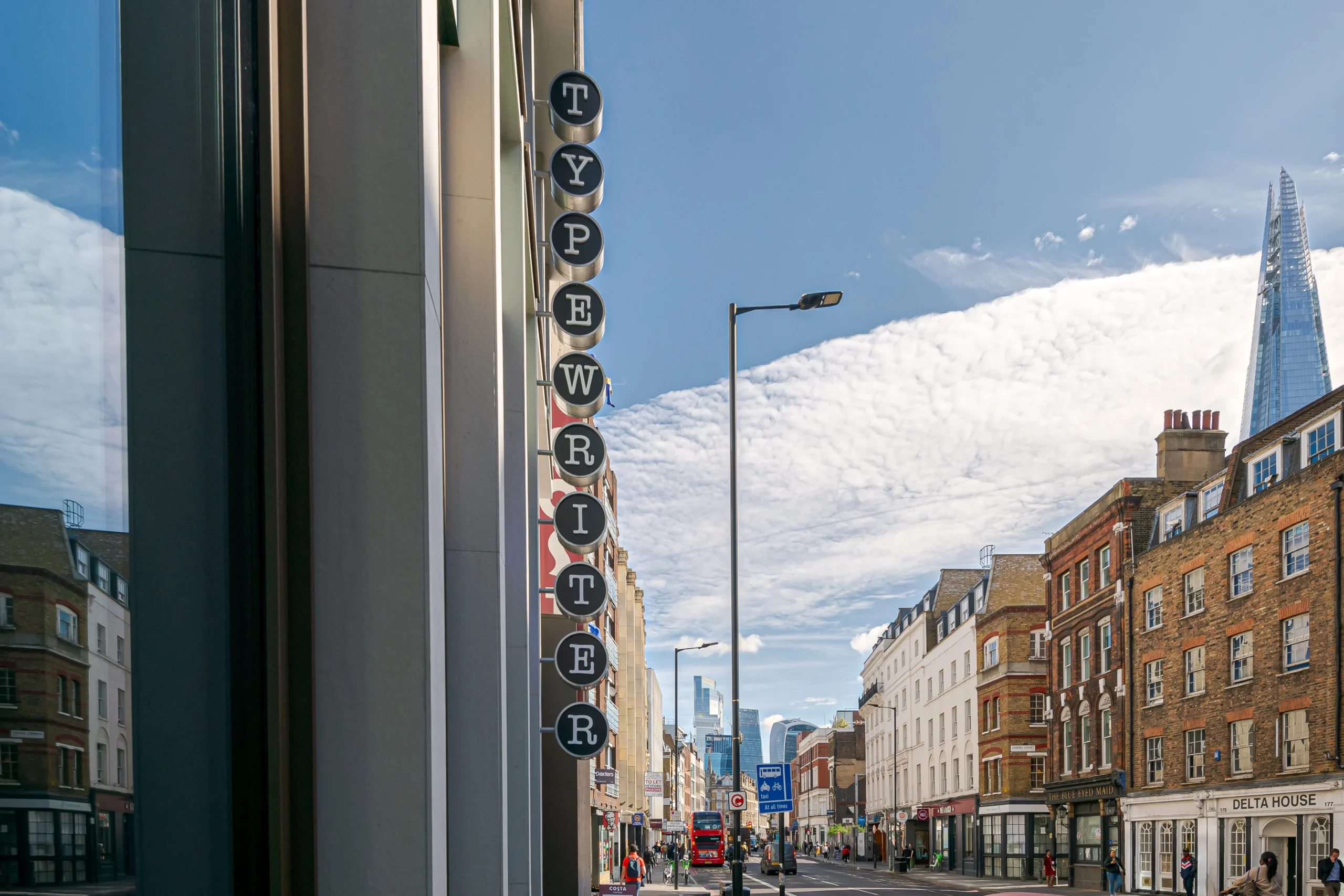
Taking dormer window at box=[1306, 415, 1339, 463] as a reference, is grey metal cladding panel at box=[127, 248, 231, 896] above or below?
below

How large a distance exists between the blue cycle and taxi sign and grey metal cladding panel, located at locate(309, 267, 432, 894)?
2049cm

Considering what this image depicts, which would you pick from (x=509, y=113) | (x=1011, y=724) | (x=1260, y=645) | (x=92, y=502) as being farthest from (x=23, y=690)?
(x=1011, y=724)

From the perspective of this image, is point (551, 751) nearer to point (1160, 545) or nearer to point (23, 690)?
point (23, 690)

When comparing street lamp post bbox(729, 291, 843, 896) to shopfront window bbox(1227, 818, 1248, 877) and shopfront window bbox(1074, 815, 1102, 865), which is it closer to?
shopfront window bbox(1227, 818, 1248, 877)

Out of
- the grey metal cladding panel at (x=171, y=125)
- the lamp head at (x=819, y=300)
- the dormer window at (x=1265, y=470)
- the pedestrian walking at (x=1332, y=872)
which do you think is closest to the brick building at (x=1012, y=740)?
the dormer window at (x=1265, y=470)

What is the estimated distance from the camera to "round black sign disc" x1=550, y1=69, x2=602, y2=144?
12.9 m

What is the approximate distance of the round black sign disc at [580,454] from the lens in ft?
46.4

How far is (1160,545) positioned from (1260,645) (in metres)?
7.39

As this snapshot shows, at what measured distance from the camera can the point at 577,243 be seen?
43.8 feet

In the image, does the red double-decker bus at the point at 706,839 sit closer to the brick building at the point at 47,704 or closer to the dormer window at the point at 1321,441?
the dormer window at the point at 1321,441

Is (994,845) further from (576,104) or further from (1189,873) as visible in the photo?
(576,104)

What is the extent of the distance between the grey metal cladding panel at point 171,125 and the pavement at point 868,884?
1142 inches

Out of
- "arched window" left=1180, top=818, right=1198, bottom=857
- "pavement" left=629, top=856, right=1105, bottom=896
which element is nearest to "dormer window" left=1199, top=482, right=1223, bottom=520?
"arched window" left=1180, top=818, right=1198, bottom=857

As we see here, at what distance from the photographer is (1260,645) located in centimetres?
3177
